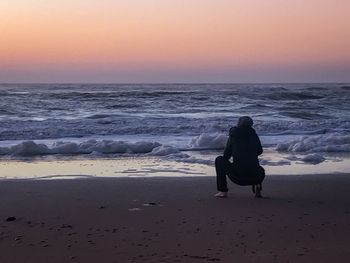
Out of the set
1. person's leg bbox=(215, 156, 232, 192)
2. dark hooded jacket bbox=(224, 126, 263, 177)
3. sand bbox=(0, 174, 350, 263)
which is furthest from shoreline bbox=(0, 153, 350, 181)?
dark hooded jacket bbox=(224, 126, 263, 177)

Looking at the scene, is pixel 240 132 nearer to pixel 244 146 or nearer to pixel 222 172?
pixel 244 146

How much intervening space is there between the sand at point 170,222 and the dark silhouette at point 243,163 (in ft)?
0.73

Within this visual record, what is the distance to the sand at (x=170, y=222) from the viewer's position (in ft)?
16.0

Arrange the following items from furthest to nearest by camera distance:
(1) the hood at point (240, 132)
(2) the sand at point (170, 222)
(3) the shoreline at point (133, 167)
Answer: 1. (3) the shoreline at point (133, 167)
2. (1) the hood at point (240, 132)
3. (2) the sand at point (170, 222)

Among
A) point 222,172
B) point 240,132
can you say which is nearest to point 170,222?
point 222,172

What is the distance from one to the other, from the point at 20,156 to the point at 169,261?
8.68 meters

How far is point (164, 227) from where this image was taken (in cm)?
580

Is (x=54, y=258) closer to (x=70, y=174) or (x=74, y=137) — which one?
(x=70, y=174)

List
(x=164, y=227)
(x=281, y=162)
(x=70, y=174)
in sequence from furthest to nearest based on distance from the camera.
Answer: (x=281, y=162), (x=70, y=174), (x=164, y=227)

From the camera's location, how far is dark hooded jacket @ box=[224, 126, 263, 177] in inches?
298

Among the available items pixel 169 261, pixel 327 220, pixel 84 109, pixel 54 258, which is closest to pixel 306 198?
pixel 327 220

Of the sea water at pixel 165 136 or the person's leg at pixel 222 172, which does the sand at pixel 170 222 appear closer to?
the person's leg at pixel 222 172

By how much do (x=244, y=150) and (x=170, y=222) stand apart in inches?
76.6

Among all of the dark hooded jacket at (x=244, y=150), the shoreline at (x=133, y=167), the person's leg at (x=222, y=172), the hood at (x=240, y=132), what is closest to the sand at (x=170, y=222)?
the person's leg at (x=222, y=172)
